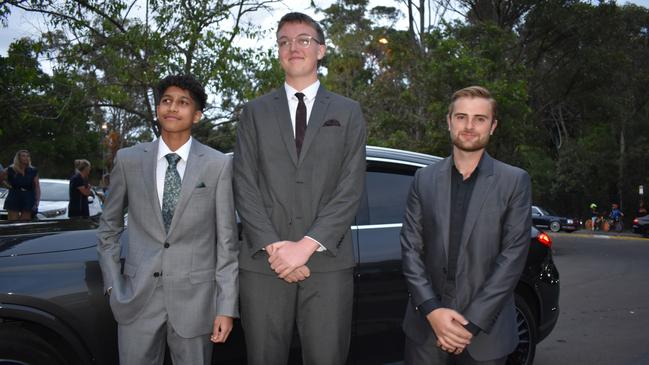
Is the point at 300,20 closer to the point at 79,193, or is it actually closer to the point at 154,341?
the point at 154,341

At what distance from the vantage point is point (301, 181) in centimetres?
269

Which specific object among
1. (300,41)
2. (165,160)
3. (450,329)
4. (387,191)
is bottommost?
(450,329)

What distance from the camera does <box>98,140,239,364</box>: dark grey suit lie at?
2.59 metres

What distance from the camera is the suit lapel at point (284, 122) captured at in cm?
273

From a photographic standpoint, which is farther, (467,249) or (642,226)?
(642,226)

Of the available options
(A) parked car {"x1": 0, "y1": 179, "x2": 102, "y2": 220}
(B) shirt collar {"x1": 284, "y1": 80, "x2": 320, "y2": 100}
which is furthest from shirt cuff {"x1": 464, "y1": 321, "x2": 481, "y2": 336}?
(A) parked car {"x1": 0, "y1": 179, "x2": 102, "y2": 220}

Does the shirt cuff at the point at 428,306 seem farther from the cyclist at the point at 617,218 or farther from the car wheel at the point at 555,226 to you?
the cyclist at the point at 617,218

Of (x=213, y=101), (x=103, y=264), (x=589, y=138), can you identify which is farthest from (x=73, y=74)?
(x=589, y=138)

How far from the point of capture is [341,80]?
105 feet

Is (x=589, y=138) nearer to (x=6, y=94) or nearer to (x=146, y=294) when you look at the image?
(x=6, y=94)

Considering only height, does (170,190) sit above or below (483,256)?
above

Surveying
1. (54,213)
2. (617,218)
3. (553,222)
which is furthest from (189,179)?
Answer: (617,218)

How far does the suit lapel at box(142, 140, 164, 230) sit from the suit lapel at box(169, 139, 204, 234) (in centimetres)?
8

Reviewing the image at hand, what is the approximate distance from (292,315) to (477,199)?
1080 millimetres
